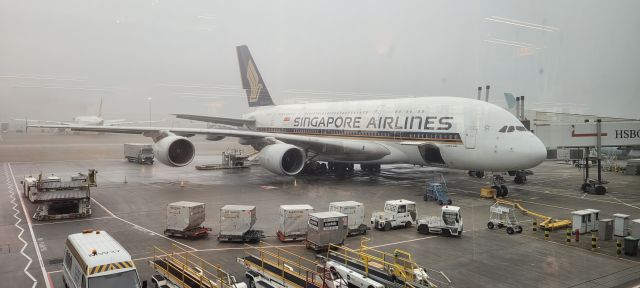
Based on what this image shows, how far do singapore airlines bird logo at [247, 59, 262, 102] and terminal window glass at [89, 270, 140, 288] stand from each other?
3087 centimetres

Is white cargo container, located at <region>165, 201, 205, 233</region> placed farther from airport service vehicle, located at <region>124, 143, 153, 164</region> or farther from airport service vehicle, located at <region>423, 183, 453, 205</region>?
airport service vehicle, located at <region>124, 143, 153, 164</region>

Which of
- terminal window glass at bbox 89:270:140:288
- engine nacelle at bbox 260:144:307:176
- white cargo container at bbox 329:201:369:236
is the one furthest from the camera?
engine nacelle at bbox 260:144:307:176

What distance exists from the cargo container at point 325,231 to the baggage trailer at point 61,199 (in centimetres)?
946

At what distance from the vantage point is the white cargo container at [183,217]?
1327cm

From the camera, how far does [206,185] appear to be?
2533cm

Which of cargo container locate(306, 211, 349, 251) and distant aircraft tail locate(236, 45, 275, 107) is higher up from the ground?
distant aircraft tail locate(236, 45, 275, 107)

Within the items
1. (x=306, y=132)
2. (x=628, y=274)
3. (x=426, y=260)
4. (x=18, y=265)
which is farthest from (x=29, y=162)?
(x=628, y=274)

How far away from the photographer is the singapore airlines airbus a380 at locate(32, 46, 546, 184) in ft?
67.6

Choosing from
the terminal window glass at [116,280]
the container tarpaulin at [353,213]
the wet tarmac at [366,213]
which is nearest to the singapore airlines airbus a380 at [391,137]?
the wet tarmac at [366,213]

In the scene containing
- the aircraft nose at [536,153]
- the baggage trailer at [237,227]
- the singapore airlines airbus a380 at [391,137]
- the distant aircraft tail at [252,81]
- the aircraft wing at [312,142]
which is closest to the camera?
the baggage trailer at [237,227]

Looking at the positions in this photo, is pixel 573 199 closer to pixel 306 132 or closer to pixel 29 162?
pixel 306 132

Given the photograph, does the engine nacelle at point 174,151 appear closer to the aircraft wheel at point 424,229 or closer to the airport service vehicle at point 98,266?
the aircraft wheel at point 424,229

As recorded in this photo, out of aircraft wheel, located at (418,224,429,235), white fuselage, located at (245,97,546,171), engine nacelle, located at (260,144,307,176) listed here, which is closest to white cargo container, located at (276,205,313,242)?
aircraft wheel, located at (418,224,429,235)

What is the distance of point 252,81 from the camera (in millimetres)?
38812
